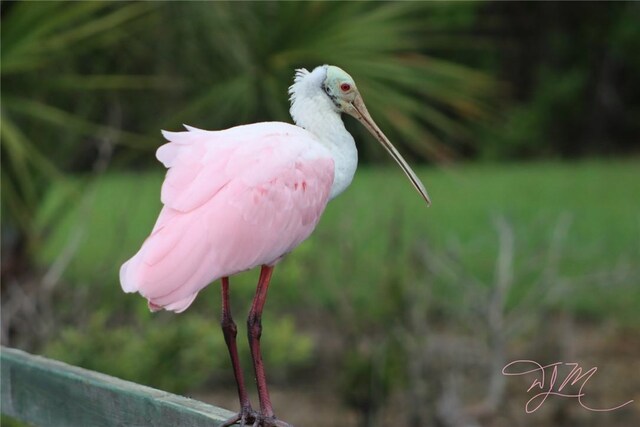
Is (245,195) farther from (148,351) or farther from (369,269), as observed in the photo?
(369,269)

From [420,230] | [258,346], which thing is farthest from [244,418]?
[420,230]

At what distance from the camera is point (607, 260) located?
9227mm

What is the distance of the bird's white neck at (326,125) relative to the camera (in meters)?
2.17

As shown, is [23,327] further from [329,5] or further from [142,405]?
[142,405]

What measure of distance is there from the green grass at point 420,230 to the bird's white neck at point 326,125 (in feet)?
8.89

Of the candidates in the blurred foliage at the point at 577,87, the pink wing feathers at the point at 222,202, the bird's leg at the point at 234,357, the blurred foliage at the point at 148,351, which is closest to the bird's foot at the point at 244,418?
the bird's leg at the point at 234,357

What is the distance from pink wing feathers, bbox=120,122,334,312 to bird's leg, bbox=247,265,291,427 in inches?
1.5

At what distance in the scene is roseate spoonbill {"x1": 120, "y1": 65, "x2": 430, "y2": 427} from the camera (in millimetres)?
2059

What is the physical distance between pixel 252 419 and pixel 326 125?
546mm

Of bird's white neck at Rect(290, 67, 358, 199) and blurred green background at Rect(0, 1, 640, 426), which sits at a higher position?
blurred green background at Rect(0, 1, 640, 426)

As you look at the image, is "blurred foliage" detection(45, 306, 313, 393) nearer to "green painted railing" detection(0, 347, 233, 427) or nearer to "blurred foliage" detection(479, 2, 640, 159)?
"green painted railing" detection(0, 347, 233, 427)

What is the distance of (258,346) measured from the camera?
7.29 ft

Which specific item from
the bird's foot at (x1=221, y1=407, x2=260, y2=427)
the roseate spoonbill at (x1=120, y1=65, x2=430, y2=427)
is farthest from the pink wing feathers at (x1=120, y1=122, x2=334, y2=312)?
the bird's foot at (x1=221, y1=407, x2=260, y2=427)

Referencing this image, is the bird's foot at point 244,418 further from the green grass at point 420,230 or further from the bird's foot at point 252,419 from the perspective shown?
the green grass at point 420,230
